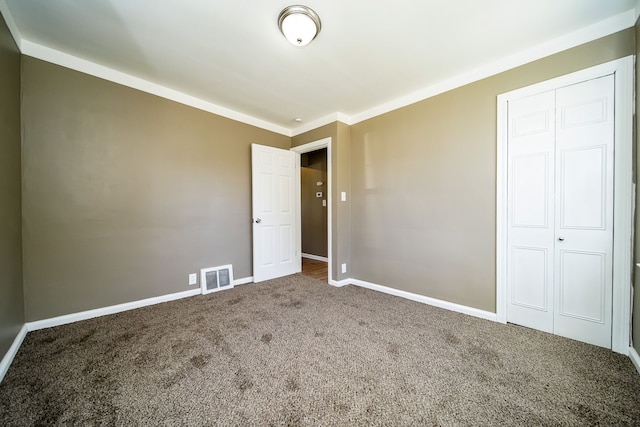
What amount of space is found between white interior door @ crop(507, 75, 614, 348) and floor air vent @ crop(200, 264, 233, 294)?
3331 millimetres

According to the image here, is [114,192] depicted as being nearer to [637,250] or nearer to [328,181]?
[328,181]

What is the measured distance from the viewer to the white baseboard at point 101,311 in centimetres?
220

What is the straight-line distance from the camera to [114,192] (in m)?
2.58

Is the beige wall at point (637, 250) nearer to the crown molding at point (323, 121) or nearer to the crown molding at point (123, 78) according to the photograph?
the crown molding at point (323, 121)

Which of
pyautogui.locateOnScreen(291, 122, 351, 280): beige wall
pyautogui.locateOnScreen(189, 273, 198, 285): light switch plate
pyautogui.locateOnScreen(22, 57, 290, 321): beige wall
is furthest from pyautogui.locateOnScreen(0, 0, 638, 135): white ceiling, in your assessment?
pyautogui.locateOnScreen(189, 273, 198, 285): light switch plate

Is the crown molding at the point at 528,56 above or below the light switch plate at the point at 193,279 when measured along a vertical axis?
above

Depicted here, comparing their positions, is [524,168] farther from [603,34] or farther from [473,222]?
[603,34]

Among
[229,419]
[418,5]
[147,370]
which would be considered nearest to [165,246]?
[147,370]

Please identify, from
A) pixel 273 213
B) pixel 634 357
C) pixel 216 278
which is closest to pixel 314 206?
pixel 273 213

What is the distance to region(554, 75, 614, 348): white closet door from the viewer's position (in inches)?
74.5

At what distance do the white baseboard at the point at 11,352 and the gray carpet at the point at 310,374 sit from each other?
1.4 inches

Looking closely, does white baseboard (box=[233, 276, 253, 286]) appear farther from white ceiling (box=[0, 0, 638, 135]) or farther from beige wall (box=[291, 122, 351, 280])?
white ceiling (box=[0, 0, 638, 135])

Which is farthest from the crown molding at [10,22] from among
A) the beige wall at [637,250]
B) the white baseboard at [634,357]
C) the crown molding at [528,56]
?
the white baseboard at [634,357]

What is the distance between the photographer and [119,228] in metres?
2.61
